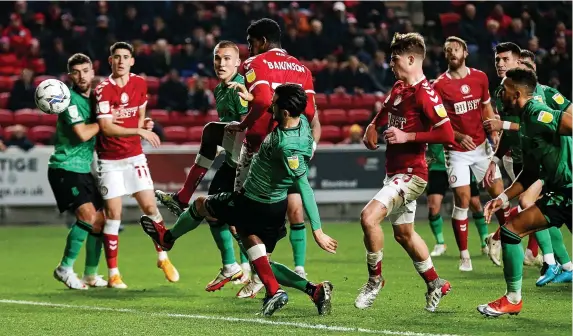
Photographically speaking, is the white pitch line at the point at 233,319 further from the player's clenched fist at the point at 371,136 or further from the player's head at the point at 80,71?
the player's head at the point at 80,71

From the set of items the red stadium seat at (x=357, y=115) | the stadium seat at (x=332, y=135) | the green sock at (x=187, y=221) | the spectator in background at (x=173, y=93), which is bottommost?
the stadium seat at (x=332, y=135)

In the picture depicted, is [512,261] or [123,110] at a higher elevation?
[123,110]

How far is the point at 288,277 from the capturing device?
8.59m

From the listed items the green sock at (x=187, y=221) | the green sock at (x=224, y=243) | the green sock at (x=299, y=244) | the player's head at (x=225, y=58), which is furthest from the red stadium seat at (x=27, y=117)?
the green sock at (x=187, y=221)

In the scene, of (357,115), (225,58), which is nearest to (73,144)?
(225,58)

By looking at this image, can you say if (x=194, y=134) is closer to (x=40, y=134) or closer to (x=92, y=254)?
(x=40, y=134)

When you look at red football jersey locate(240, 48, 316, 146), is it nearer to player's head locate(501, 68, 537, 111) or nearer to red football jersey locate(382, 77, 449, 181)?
red football jersey locate(382, 77, 449, 181)

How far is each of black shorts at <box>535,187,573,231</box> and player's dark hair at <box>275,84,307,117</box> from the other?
6.19 feet

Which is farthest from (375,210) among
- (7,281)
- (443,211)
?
(443,211)

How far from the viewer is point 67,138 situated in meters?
10.9

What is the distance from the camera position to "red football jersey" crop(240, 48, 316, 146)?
901 cm

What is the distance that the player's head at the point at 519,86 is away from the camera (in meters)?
7.94

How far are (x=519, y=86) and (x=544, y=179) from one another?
732mm

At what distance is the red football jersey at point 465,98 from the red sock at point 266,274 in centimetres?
421
